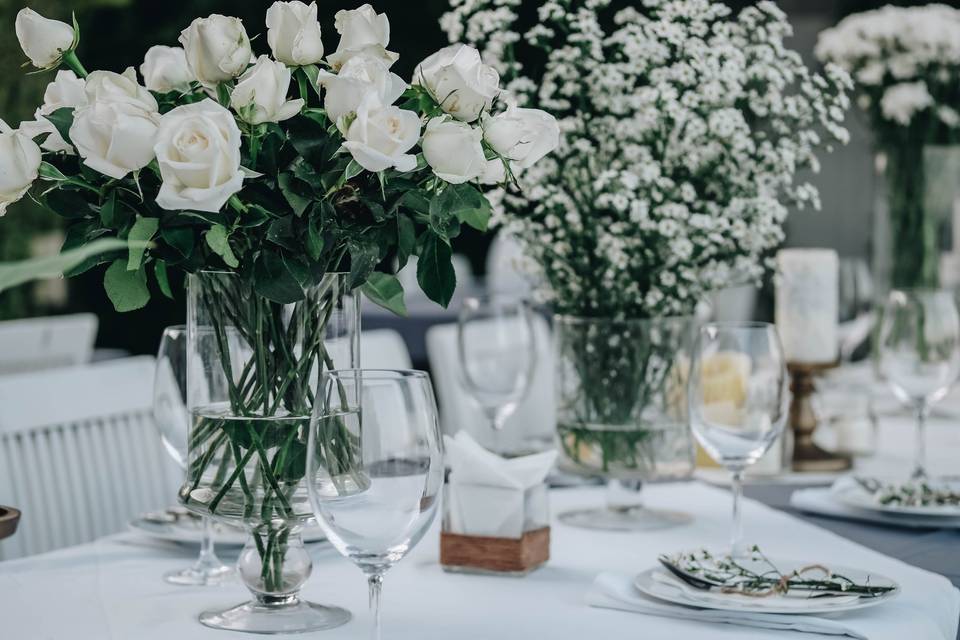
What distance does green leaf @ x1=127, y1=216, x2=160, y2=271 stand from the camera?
3.07ft

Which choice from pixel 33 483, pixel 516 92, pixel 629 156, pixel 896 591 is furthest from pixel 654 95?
pixel 33 483

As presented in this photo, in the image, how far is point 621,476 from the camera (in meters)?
1.47

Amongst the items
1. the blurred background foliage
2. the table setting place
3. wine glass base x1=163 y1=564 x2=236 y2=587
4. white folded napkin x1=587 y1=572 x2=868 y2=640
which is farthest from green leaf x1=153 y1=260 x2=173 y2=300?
the blurred background foliage

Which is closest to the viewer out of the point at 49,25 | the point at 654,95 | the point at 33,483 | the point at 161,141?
the point at 161,141

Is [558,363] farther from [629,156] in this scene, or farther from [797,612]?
[797,612]

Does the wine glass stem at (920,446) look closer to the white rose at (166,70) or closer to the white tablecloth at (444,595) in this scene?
the white tablecloth at (444,595)

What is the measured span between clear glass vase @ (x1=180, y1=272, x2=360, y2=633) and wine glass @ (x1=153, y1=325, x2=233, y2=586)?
0.15m

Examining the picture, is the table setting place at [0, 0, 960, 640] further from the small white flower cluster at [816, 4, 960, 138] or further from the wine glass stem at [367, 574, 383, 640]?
the small white flower cluster at [816, 4, 960, 138]

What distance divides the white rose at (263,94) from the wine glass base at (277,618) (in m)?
0.42

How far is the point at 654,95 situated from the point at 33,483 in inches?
39.7

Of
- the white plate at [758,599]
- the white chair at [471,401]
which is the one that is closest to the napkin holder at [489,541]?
the white plate at [758,599]

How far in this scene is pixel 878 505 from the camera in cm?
151

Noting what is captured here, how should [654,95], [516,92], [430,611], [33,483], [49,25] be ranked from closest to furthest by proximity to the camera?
[49,25] → [430,611] → [654,95] → [516,92] → [33,483]

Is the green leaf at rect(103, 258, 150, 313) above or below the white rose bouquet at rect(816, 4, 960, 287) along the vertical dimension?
below
